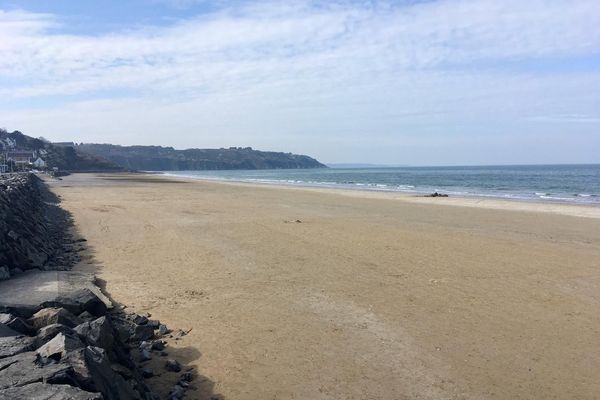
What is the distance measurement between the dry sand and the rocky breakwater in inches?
14.6

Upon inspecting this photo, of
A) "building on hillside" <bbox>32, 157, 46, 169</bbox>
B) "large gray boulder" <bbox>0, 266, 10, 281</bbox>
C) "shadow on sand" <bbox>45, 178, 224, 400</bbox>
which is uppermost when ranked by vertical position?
"building on hillside" <bbox>32, 157, 46, 169</bbox>

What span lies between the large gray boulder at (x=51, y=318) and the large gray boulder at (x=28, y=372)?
1.22m

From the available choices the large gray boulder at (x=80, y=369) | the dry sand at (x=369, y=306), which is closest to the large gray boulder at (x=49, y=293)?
the dry sand at (x=369, y=306)

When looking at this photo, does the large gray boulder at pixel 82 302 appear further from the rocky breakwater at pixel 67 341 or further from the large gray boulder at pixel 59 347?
the large gray boulder at pixel 59 347

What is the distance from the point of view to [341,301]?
734cm

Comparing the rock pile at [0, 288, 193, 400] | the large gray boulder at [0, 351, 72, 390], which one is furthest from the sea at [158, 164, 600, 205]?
the large gray boulder at [0, 351, 72, 390]

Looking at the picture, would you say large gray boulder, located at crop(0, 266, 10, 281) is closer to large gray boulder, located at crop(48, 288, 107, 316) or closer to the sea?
large gray boulder, located at crop(48, 288, 107, 316)

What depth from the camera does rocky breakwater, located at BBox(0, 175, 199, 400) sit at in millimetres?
3244

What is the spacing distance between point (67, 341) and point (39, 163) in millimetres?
111412

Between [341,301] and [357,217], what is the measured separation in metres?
11.5

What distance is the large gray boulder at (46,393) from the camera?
9.75 ft

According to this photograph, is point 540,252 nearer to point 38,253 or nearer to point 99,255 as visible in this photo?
point 99,255

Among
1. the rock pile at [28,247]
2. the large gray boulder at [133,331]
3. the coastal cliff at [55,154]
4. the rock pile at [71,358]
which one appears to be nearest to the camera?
the rock pile at [71,358]

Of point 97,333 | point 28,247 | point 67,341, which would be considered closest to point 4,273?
point 28,247
